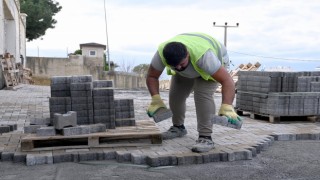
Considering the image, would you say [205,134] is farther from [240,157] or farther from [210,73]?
[210,73]

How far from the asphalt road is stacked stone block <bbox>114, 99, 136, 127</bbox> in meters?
→ 1.00

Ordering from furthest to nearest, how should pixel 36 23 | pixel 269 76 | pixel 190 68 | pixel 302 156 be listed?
pixel 36 23 < pixel 269 76 < pixel 302 156 < pixel 190 68

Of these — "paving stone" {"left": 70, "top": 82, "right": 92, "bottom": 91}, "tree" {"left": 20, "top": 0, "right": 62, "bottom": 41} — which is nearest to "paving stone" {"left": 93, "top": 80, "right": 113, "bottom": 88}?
"paving stone" {"left": 70, "top": 82, "right": 92, "bottom": 91}

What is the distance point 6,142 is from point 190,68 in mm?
2620

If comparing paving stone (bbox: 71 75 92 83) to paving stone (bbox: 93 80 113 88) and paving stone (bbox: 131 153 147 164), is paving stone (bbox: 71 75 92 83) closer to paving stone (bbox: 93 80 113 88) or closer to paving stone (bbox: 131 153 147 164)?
paving stone (bbox: 93 80 113 88)

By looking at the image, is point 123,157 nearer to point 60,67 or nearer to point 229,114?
point 229,114

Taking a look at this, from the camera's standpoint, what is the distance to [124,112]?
5.92 metres

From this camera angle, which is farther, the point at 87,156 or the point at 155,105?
the point at 155,105

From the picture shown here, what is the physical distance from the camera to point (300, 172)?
15.3 feet

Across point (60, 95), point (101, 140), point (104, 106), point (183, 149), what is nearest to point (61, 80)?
point (60, 95)

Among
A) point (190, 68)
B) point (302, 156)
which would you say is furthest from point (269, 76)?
point (190, 68)

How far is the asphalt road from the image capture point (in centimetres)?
442

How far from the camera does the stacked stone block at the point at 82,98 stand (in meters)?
Answer: 5.34

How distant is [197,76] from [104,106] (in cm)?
124
